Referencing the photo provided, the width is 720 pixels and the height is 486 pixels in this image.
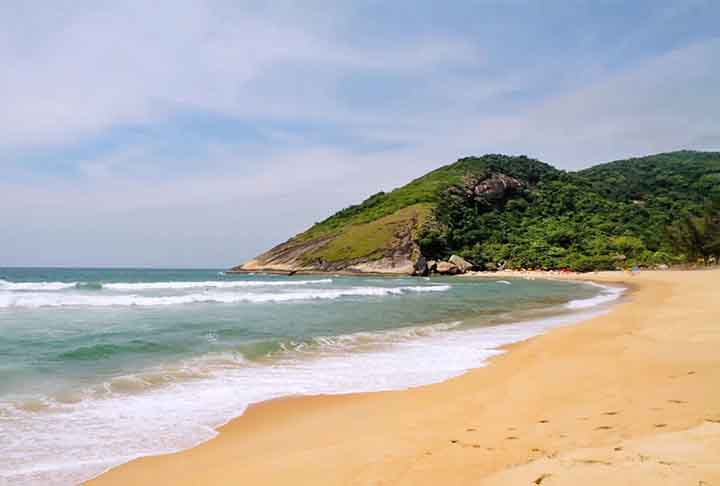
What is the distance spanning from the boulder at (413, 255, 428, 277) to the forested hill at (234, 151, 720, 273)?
0.66 feet

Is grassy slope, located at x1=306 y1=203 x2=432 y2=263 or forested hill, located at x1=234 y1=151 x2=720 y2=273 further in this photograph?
grassy slope, located at x1=306 y1=203 x2=432 y2=263

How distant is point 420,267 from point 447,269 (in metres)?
4.85

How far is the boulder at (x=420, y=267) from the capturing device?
8338 cm

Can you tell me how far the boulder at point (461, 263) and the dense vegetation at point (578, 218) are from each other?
175 inches

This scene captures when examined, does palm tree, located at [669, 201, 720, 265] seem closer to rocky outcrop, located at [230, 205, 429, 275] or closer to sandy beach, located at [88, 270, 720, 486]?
rocky outcrop, located at [230, 205, 429, 275]

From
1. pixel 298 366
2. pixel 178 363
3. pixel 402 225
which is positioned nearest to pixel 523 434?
pixel 298 366

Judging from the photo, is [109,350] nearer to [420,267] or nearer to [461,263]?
[420,267]

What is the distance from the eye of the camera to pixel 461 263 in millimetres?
84250

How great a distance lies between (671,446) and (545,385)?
3.55m

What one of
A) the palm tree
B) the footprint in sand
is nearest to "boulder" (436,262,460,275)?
the palm tree

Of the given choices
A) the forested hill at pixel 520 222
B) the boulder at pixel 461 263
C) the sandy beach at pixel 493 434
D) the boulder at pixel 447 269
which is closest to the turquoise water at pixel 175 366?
the sandy beach at pixel 493 434

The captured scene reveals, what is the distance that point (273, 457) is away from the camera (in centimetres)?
461

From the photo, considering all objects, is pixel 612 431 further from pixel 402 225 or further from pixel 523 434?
pixel 402 225

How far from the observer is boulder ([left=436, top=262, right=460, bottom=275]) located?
83.4 m
